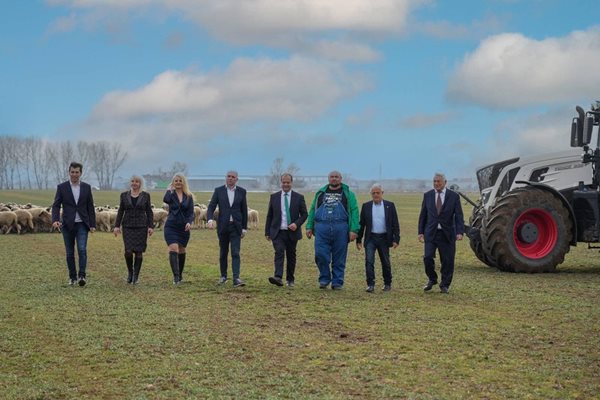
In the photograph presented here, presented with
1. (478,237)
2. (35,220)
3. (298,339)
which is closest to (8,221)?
(35,220)

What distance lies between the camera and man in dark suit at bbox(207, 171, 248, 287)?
1496 centimetres

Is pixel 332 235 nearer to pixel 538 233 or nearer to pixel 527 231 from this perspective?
pixel 527 231

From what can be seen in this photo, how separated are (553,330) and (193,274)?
27.6 ft

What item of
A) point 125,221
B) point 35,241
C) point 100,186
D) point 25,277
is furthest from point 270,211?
point 100,186

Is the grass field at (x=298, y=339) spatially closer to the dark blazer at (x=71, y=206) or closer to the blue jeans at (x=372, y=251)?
the blue jeans at (x=372, y=251)

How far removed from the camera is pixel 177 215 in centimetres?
1522

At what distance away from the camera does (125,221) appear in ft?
50.3

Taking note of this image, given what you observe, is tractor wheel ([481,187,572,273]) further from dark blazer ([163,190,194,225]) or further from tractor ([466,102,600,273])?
dark blazer ([163,190,194,225])

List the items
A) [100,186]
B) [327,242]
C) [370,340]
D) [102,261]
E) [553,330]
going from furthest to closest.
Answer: [100,186]
[102,261]
[327,242]
[553,330]
[370,340]

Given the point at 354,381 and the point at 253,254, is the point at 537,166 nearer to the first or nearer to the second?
the point at 253,254

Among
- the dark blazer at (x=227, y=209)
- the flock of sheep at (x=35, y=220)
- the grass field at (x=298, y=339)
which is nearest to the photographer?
the grass field at (x=298, y=339)

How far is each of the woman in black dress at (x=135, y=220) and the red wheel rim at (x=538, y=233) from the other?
7.20 m

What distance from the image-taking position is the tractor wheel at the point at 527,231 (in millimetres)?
17312

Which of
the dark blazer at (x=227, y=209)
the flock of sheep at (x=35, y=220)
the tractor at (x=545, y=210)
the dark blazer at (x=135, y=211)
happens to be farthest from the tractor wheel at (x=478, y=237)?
the flock of sheep at (x=35, y=220)
